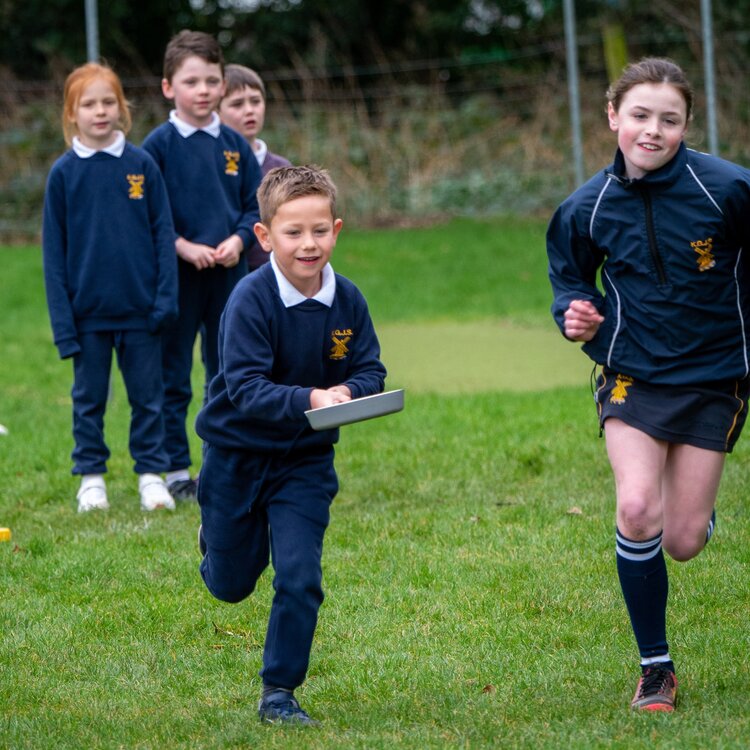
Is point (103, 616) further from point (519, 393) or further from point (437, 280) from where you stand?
point (437, 280)

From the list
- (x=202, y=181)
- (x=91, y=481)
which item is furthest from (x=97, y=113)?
(x=91, y=481)

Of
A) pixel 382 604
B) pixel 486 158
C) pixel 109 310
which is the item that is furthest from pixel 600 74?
pixel 382 604

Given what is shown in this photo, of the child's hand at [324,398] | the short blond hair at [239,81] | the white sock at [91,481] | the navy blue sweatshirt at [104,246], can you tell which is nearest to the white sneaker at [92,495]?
the white sock at [91,481]

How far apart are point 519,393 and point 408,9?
19534mm

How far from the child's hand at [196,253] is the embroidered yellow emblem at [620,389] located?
3.13 meters

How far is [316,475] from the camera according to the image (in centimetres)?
404

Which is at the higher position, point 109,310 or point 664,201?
point 664,201

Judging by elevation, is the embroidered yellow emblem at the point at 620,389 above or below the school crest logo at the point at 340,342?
below

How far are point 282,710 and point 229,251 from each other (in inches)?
133

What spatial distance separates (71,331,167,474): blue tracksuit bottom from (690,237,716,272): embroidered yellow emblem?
11.3 ft

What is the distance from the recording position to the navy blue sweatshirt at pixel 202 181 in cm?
694

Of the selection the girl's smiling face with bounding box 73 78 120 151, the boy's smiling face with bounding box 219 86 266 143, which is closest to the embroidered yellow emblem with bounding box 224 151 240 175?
the boy's smiling face with bounding box 219 86 266 143

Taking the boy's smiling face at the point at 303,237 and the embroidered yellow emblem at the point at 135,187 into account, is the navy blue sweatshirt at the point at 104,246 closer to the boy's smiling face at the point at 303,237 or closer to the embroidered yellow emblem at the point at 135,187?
the embroidered yellow emblem at the point at 135,187

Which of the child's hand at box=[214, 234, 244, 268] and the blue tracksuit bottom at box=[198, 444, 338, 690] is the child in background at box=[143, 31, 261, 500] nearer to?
the child's hand at box=[214, 234, 244, 268]
